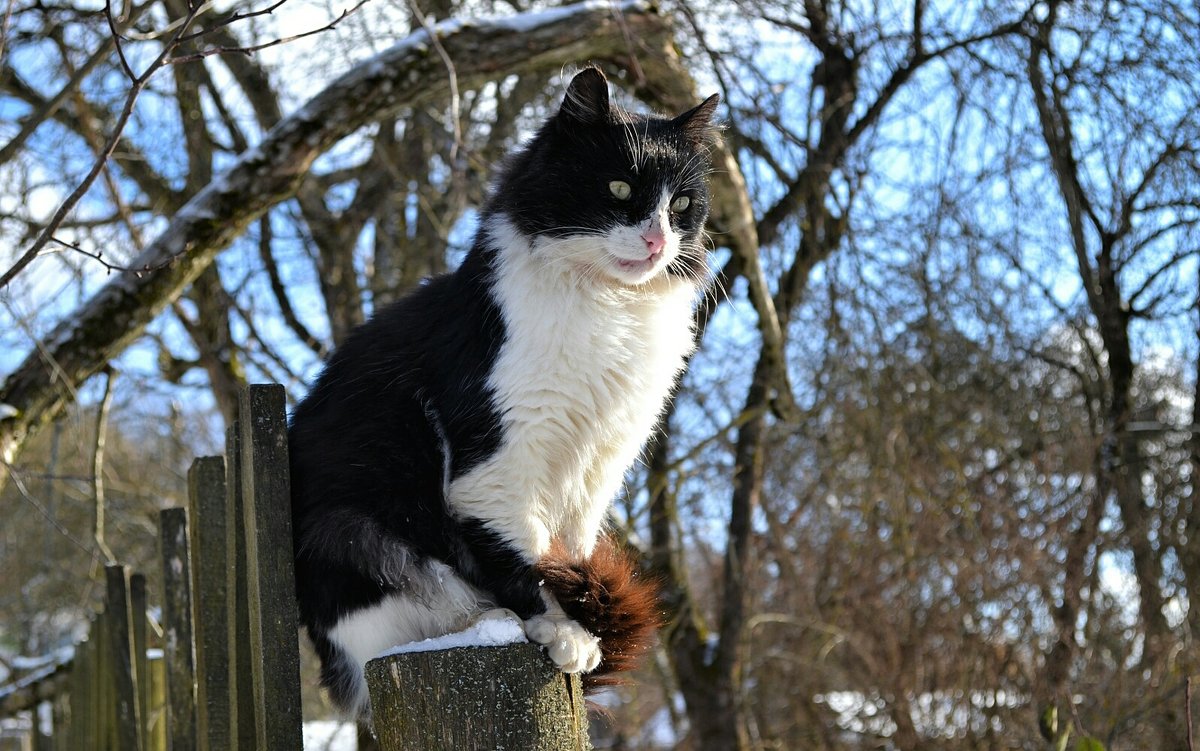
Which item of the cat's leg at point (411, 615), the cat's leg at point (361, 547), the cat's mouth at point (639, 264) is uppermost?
the cat's mouth at point (639, 264)

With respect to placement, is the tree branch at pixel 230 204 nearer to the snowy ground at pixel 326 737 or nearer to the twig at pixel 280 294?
the twig at pixel 280 294

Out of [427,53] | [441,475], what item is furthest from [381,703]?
[427,53]

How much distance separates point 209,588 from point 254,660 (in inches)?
22.8

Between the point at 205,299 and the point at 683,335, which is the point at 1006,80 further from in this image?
the point at 205,299

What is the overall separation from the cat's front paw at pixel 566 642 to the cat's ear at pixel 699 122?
4.11 ft

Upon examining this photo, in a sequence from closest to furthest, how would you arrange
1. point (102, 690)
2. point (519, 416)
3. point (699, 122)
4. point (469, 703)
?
point (469, 703) < point (519, 416) < point (699, 122) < point (102, 690)

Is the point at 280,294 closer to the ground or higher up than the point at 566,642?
higher up

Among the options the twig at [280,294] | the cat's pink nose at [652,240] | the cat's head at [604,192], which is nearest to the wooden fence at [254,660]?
the cat's head at [604,192]

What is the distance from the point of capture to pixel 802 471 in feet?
24.9

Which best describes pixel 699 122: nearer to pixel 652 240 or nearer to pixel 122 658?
pixel 652 240

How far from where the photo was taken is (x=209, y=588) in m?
2.55

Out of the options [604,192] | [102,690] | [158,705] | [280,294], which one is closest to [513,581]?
[604,192]

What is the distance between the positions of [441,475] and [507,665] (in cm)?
64

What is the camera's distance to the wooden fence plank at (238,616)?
2162 millimetres
